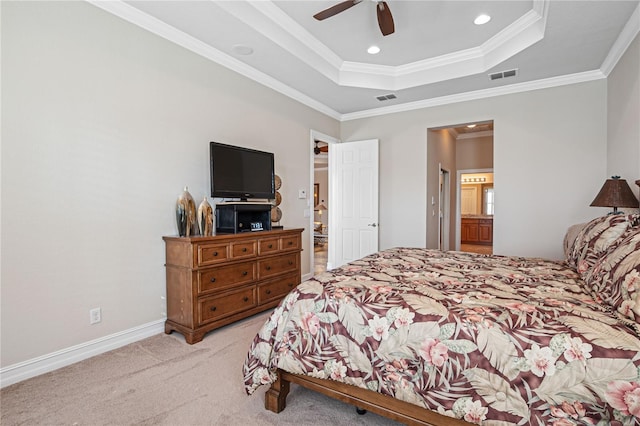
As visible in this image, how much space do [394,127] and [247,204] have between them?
10.3 feet

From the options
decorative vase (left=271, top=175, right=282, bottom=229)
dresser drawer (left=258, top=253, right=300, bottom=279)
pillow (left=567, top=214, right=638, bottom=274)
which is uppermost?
decorative vase (left=271, top=175, right=282, bottom=229)

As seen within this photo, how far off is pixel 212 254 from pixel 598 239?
2.80 meters

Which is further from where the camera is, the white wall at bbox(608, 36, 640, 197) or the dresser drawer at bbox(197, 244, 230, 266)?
the white wall at bbox(608, 36, 640, 197)

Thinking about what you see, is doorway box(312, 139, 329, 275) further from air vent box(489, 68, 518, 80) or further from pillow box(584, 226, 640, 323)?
pillow box(584, 226, 640, 323)

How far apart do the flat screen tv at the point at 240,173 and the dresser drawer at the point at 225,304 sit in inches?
39.4

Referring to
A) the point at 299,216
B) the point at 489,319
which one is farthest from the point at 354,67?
the point at 489,319

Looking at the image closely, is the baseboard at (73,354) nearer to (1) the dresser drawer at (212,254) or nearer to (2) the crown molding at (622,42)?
(1) the dresser drawer at (212,254)

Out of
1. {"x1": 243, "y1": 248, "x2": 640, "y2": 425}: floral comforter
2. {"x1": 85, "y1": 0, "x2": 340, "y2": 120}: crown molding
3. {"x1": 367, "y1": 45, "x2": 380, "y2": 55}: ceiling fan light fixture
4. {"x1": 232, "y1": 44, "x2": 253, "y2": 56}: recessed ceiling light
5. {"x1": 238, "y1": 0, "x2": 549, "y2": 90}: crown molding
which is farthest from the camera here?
{"x1": 367, "y1": 45, "x2": 380, "y2": 55}: ceiling fan light fixture

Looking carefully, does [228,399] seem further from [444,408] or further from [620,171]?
Result: [620,171]

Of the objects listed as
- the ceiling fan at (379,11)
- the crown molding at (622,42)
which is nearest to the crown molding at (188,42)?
the ceiling fan at (379,11)

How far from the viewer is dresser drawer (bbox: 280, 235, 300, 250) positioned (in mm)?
3660

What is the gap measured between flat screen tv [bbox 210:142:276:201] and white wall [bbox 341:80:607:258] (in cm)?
252

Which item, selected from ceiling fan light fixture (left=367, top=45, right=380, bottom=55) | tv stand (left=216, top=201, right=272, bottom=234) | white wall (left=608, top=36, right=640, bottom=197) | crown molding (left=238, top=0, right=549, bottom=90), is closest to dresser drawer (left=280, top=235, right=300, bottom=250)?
tv stand (left=216, top=201, right=272, bottom=234)

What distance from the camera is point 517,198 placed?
4.34 m
